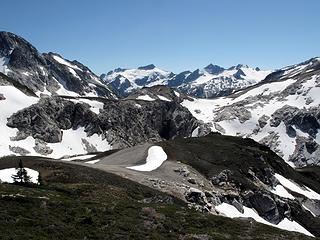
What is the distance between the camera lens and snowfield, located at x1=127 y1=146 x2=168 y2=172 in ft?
272

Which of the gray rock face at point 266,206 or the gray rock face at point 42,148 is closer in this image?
the gray rock face at point 266,206

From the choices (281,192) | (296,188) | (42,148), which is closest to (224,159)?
(281,192)

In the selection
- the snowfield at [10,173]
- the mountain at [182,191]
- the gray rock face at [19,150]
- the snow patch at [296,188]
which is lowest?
the snow patch at [296,188]

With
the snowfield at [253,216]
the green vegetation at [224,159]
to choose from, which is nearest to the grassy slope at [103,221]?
the snowfield at [253,216]

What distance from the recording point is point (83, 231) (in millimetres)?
31734

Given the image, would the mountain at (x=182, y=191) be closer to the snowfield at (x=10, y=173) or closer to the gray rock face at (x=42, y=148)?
the snowfield at (x=10, y=173)

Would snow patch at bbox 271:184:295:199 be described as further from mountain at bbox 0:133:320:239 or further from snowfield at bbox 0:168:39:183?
snowfield at bbox 0:168:39:183

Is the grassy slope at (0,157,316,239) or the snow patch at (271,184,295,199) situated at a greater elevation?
the grassy slope at (0,157,316,239)

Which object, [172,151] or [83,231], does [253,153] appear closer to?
[172,151]

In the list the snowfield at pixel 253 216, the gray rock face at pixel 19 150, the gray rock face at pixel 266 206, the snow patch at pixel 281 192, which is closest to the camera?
the snowfield at pixel 253 216

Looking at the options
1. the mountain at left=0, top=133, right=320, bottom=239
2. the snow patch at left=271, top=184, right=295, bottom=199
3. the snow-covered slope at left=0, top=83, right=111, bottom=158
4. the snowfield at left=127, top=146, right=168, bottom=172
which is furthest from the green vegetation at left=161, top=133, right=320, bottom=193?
the snow-covered slope at left=0, top=83, right=111, bottom=158

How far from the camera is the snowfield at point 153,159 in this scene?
8288 cm

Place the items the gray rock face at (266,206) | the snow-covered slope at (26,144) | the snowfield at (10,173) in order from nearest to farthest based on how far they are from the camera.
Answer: the snowfield at (10,173)
the gray rock face at (266,206)
the snow-covered slope at (26,144)

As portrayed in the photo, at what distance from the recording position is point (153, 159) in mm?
91312
